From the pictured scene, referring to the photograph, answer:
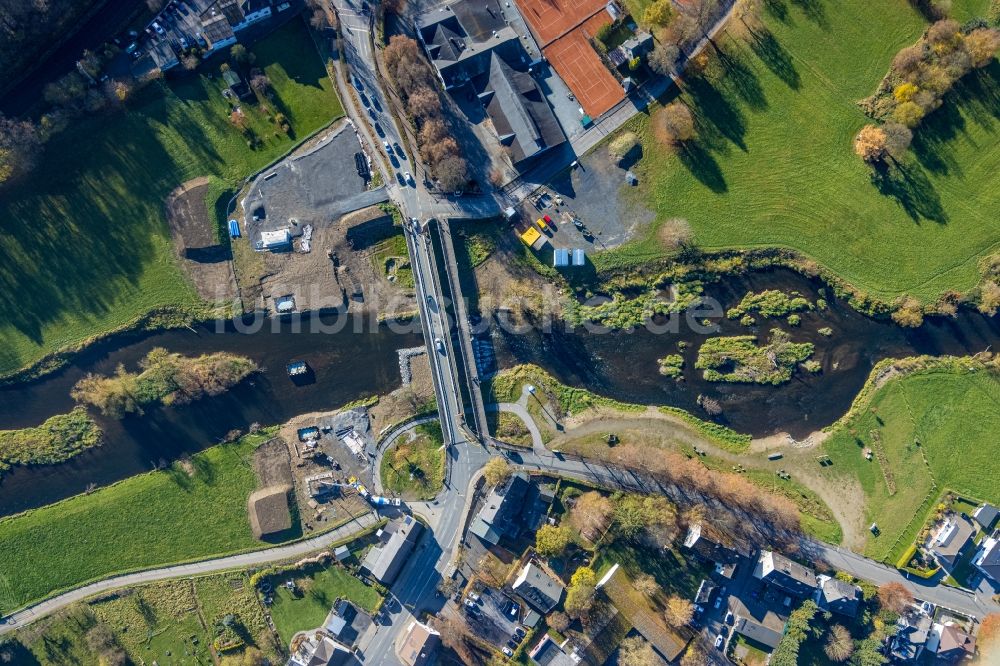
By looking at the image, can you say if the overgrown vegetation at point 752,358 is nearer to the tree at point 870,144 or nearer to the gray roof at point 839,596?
the tree at point 870,144

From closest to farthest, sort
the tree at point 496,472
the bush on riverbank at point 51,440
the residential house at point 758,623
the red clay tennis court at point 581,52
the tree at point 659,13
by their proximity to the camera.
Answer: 1. the tree at point 659,13
2. the residential house at point 758,623
3. the tree at point 496,472
4. the red clay tennis court at point 581,52
5. the bush on riverbank at point 51,440

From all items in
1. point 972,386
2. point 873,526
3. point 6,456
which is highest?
point 6,456

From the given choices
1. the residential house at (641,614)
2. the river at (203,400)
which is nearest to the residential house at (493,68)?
the river at (203,400)

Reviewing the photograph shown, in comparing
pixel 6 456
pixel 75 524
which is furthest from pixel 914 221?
pixel 6 456

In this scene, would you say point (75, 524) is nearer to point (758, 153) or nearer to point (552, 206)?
point (552, 206)

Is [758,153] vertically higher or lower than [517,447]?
higher

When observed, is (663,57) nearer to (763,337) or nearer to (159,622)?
(763,337)
